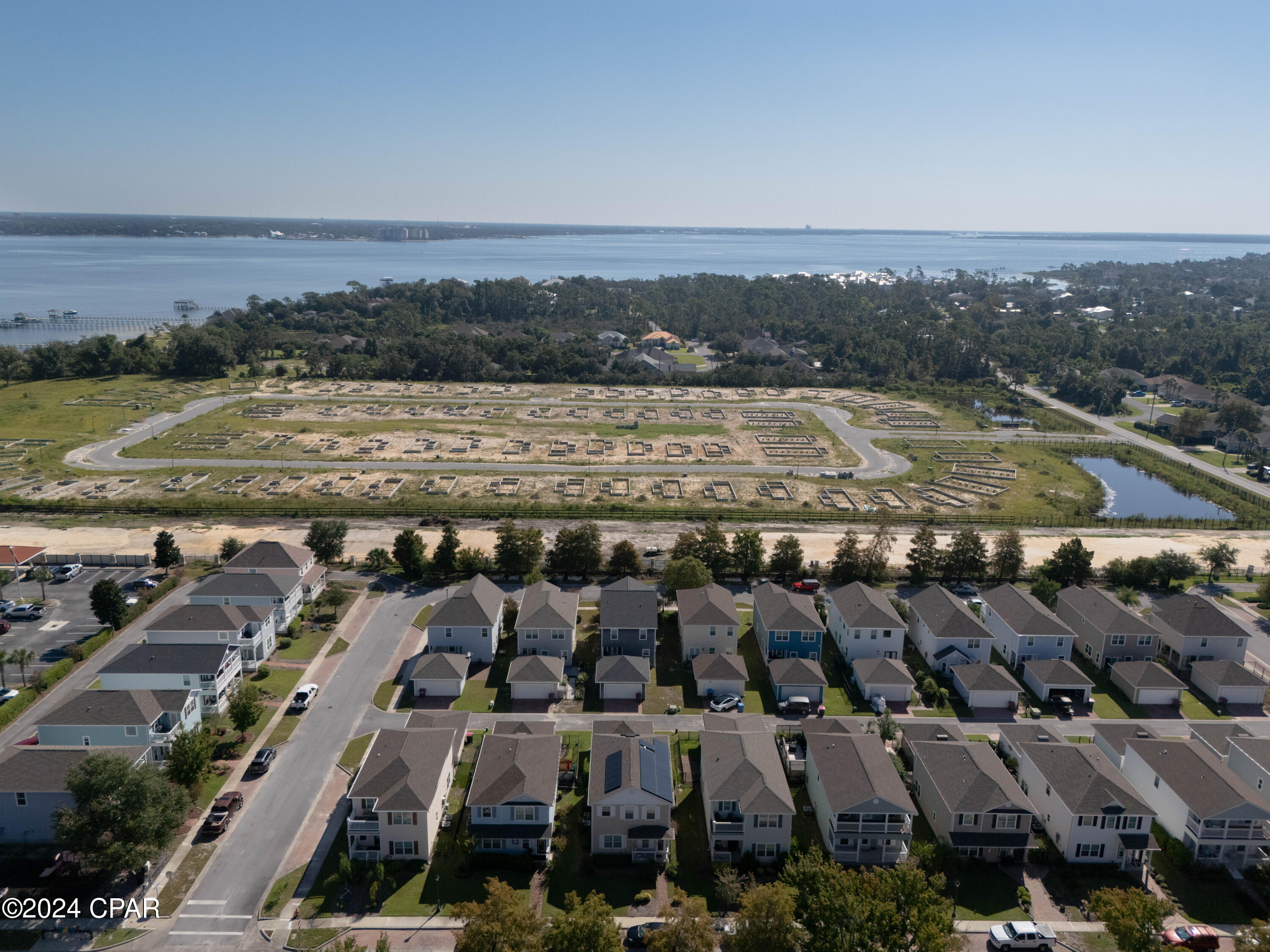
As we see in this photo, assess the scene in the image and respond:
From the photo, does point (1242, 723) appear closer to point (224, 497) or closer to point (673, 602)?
point (673, 602)

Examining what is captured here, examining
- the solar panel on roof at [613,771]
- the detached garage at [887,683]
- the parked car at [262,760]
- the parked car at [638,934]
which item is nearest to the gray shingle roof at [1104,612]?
the detached garage at [887,683]

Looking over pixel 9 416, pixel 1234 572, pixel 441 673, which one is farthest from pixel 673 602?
pixel 9 416

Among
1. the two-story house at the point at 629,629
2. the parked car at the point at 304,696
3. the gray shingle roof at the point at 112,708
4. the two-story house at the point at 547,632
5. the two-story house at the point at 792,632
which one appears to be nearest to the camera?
A: the gray shingle roof at the point at 112,708

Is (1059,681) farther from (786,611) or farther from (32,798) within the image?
(32,798)

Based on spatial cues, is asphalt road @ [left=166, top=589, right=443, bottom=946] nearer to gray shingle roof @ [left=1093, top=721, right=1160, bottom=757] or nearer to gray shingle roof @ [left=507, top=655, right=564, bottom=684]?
gray shingle roof @ [left=507, top=655, right=564, bottom=684]

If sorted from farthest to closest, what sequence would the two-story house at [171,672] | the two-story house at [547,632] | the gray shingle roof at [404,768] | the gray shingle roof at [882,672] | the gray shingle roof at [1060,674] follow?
the two-story house at [547,632], the gray shingle roof at [1060,674], the gray shingle roof at [882,672], the two-story house at [171,672], the gray shingle roof at [404,768]

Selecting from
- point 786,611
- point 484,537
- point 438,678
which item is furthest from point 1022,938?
point 484,537

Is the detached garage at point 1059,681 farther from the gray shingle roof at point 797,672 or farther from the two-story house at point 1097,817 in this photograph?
the gray shingle roof at point 797,672
